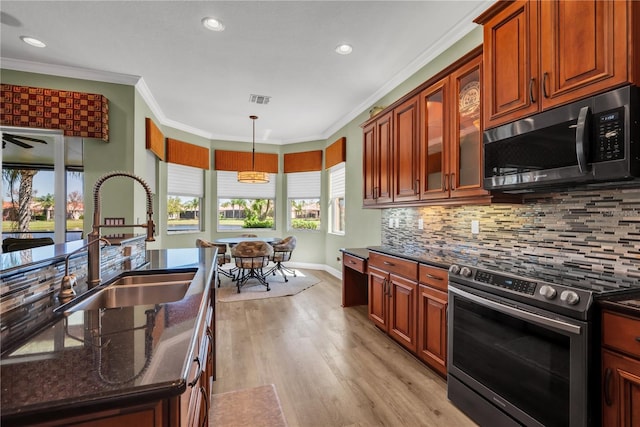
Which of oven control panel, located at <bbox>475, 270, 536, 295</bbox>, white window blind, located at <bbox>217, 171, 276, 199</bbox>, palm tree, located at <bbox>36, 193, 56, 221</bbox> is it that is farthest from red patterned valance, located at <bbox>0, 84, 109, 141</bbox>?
oven control panel, located at <bbox>475, 270, 536, 295</bbox>

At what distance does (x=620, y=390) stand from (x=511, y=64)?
1.77 m

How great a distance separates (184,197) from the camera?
609cm

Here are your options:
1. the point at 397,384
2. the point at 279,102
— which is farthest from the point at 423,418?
the point at 279,102

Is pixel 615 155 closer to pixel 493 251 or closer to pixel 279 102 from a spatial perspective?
pixel 493 251

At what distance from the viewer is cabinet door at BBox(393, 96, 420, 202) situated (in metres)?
2.87

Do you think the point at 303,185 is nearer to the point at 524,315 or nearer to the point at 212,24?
the point at 212,24

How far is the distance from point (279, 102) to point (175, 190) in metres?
2.71

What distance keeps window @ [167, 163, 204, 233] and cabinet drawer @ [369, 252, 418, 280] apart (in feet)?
13.7

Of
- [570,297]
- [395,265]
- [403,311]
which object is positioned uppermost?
[570,297]

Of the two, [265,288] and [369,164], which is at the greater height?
[369,164]

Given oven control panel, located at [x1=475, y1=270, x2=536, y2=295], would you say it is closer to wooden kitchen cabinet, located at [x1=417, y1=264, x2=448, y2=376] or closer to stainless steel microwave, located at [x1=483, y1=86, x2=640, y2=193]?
wooden kitchen cabinet, located at [x1=417, y1=264, x2=448, y2=376]

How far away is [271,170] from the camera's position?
22.5 feet

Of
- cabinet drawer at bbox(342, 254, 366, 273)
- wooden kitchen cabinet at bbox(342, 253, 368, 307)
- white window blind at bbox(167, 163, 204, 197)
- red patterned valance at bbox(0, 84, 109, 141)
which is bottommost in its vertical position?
wooden kitchen cabinet at bbox(342, 253, 368, 307)

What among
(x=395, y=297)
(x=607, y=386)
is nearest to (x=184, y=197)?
(x=395, y=297)
